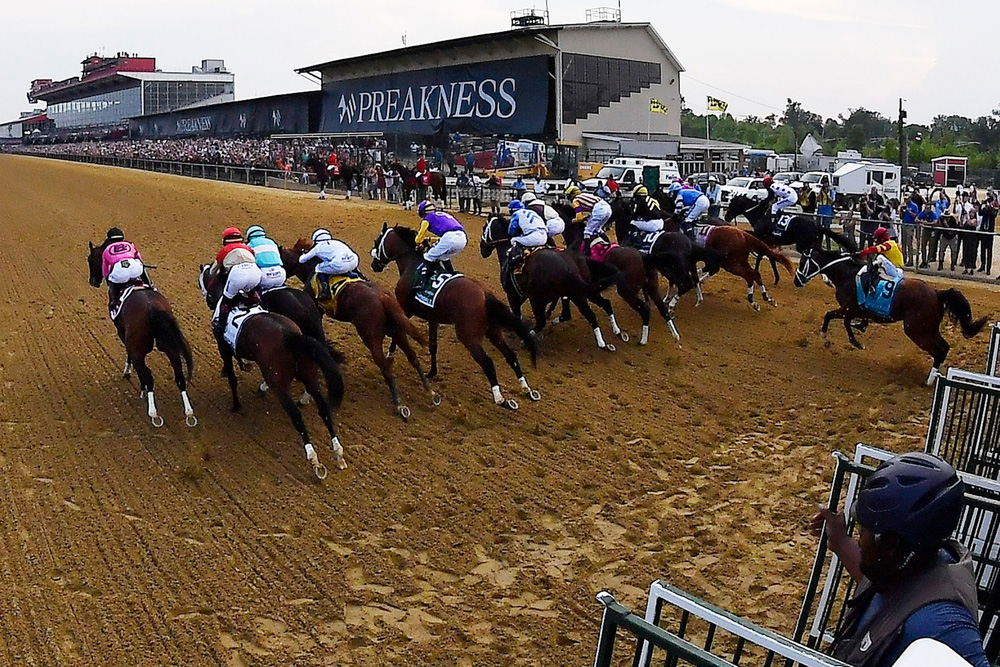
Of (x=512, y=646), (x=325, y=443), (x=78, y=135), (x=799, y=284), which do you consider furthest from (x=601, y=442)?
(x=78, y=135)

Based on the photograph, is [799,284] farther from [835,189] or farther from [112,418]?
[835,189]

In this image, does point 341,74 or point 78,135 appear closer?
point 341,74

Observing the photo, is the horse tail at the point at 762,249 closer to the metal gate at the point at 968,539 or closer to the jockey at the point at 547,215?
the jockey at the point at 547,215

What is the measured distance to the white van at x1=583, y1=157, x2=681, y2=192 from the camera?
3166 cm

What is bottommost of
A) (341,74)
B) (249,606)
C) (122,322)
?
(249,606)

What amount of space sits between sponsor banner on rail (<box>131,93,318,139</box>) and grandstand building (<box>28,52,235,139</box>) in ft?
15.8

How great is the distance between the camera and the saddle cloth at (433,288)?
10414mm

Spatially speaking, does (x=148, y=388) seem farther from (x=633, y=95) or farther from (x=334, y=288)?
(x=633, y=95)

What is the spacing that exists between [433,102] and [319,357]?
4239 centimetres

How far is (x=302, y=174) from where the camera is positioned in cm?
3788

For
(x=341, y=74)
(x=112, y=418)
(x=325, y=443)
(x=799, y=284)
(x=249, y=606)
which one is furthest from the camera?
(x=341, y=74)

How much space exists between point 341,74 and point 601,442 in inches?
2045

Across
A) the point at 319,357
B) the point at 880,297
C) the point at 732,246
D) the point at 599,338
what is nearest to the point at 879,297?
the point at 880,297

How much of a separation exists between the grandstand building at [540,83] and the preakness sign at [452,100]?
0.05 metres
